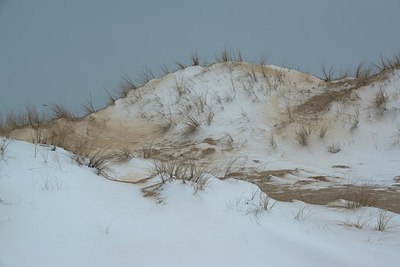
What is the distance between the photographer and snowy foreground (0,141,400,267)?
266cm

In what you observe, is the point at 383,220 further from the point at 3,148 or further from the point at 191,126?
the point at 191,126

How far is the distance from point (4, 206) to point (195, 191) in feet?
4.49

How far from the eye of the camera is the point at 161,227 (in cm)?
303

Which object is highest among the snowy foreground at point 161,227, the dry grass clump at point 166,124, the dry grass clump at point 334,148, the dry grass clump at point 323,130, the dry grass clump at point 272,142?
the snowy foreground at point 161,227

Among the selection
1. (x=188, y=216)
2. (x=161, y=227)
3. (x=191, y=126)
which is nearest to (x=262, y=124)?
(x=191, y=126)

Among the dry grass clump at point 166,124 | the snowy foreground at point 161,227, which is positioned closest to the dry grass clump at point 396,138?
the snowy foreground at point 161,227

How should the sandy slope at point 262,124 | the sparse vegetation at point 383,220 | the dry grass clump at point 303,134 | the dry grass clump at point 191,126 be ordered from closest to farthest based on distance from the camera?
the sparse vegetation at point 383,220
the sandy slope at point 262,124
the dry grass clump at point 303,134
the dry grass clump at point 191,126

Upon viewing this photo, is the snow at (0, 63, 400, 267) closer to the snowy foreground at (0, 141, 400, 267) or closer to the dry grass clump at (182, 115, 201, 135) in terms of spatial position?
the snowy foreground at (0, 141, 400, 267)

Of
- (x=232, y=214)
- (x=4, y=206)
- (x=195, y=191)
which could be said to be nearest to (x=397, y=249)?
(x=232, y=214)

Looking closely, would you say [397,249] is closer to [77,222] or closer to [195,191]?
[195,191]

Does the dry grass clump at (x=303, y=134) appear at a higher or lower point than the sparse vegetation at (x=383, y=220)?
lower

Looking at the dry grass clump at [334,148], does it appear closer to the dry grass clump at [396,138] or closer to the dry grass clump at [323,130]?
the dry grass clump at [323,130]

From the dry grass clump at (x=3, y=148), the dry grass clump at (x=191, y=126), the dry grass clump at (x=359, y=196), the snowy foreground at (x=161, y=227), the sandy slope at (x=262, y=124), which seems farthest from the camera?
the dry grass clump at (x=191, y=126)

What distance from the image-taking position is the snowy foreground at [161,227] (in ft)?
8.73
